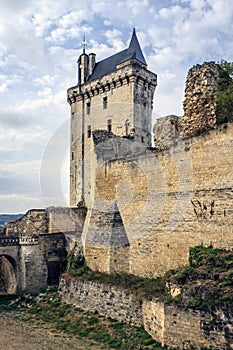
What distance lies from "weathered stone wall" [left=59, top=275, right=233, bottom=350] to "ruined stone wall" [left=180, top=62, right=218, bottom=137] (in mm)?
6026

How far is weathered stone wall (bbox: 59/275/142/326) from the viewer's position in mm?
12391

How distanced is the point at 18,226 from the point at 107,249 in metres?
10.7

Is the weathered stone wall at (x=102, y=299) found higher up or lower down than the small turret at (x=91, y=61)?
lower down

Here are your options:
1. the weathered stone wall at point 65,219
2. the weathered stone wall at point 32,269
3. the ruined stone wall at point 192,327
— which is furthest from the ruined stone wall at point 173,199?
the weathered stone wall at point 65,219

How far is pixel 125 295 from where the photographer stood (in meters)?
12.8

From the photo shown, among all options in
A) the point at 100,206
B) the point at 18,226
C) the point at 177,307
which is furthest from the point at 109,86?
the point at 177,307

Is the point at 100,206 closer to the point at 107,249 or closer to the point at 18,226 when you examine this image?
the point at 107,249

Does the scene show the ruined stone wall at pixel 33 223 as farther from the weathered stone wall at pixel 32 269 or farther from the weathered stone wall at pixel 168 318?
the weathered stone wall at pixel 168 318

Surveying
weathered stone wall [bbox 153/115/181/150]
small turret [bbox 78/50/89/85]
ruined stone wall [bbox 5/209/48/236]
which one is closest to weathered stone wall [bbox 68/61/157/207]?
small turret [bbox 78/50/89/85]

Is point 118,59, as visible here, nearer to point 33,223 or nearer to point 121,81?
point 121,81

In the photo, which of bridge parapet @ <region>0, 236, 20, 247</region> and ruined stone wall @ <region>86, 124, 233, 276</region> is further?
bridge parapet @ <region>0, 236, 20, 247</region>

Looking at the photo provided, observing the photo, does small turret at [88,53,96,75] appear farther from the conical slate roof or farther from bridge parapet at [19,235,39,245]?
bridge parapet at [19,235,39,245]

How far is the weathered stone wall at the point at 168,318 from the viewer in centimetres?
950

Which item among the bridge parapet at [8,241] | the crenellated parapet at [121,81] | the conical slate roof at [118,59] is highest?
the conical slate roof at [118,59]
